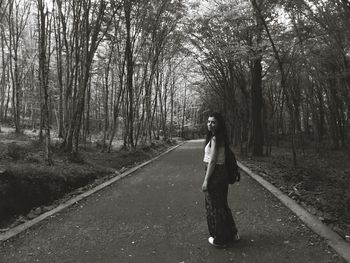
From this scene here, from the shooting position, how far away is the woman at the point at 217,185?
190 inches

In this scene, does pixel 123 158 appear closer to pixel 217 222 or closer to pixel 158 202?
pixel 158 202

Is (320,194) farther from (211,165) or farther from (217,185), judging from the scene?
(211,165)

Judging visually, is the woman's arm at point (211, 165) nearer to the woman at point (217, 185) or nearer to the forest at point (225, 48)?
the woman at point (217, 185)

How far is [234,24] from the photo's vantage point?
15797 millimetres

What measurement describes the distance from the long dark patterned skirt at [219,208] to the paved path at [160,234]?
7.0 inches

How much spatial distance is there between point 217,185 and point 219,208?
319 mm

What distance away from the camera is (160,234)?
5.46m

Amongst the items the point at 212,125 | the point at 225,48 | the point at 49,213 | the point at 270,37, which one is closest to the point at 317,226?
the point at 212,125

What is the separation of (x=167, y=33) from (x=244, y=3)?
30.4ft

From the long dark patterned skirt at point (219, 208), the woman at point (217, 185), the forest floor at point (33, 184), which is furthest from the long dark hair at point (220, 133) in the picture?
the forest floor at point (33, 184)

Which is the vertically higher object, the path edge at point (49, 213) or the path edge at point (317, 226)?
the path edge at point (317, 226)

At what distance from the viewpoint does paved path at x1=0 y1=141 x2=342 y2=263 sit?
4504 mm

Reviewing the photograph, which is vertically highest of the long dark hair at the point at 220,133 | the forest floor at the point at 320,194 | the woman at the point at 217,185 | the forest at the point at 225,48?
the forest at the point at 225,48

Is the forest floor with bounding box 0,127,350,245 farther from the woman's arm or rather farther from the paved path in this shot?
the woman's arm
